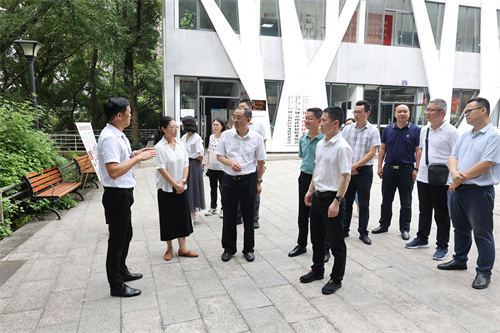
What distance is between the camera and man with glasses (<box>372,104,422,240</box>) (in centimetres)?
446

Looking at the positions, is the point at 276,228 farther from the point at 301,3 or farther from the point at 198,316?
the point at 301,3

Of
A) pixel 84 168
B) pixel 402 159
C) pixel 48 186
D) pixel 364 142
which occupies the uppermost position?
pixel 364 142

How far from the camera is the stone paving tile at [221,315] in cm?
254

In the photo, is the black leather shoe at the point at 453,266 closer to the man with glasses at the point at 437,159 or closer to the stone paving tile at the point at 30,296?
the man with glasses at the point at 437,159

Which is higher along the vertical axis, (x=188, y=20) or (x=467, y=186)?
(x=188, y=20)

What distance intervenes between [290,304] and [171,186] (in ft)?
5.84

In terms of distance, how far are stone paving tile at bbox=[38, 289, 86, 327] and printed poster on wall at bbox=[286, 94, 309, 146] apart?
1208 cm

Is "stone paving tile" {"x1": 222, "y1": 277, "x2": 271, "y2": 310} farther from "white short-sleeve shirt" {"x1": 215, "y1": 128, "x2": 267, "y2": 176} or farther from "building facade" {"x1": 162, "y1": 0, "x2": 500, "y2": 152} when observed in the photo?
"building facade" {"x1": 162, "y1": 0, "x2": 500, "y2": 152}

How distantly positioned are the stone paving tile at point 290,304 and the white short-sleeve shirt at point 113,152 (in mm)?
1664

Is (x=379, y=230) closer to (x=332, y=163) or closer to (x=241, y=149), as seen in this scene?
(x=332, y=163)

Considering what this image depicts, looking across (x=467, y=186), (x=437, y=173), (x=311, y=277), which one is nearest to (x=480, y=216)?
(x=467, y=186)

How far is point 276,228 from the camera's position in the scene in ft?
16.8

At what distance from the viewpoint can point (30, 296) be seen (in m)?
3.06

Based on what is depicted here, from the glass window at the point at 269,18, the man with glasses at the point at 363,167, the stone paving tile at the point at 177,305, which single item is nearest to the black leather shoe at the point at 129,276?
the stone paving tile at the point at 177,305
